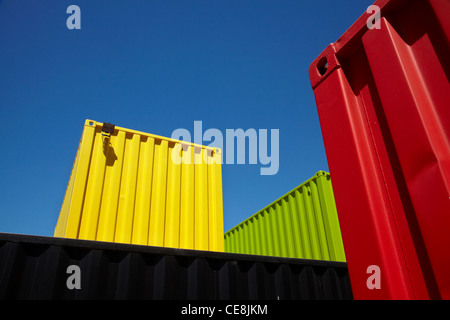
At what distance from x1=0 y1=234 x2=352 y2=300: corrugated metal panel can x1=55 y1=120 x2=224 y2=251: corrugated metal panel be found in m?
1.73

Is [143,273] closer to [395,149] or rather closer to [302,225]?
[395,149]

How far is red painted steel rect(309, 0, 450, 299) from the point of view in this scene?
4.56 ft

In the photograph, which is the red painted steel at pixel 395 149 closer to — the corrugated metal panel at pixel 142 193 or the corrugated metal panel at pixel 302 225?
the corrugated metal panel at pixel 142 193

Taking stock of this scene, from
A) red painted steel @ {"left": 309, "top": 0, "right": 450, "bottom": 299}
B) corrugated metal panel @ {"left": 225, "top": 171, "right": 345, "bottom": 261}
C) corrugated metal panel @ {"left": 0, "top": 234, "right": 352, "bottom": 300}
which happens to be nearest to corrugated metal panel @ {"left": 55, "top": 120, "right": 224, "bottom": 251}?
corrugated metal panel @ {"left": 0, "top": 234, "right": 352, "bottom": 300}

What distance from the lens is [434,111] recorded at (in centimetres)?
148

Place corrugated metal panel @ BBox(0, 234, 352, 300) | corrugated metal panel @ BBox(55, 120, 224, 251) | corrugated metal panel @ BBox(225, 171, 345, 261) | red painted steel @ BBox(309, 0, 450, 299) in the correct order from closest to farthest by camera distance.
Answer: red painted steel @ BBox(309, 0, 450, 299) → corrugated metal panel @ BBox(0, 234, 352, 300) → corrugated metal panel @ BBox(55, 120, 224, 251) → corrugated metal panel @ BBox(225, 171, 345, 261)

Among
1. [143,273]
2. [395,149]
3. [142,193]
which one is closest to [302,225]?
[142,193]

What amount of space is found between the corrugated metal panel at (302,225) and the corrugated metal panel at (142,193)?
7.92ft

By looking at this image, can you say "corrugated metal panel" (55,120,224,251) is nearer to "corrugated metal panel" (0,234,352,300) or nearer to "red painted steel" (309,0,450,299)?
"corrugated metal panel" (0,234,352,300)

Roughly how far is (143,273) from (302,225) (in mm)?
4914

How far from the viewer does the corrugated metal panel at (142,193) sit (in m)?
4.34

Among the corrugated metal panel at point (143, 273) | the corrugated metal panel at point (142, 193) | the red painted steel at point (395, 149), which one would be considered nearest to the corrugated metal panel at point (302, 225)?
the corrugated metal panel at point (142, 193)

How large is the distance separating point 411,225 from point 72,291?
253 centimetres
